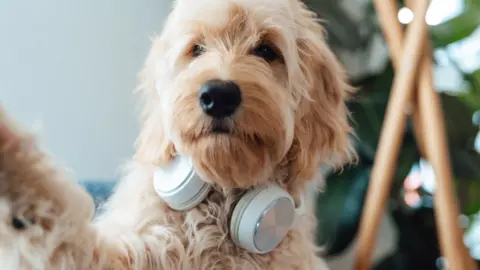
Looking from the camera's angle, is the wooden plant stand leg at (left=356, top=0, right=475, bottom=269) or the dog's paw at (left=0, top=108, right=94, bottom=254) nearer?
the dog's paw at (left=0, top=108, right=94, bottom=254)

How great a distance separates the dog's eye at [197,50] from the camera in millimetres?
782

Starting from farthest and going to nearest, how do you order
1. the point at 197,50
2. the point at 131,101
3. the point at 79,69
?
the point at 131,101 < the point at 79,69 < the point at 197,50

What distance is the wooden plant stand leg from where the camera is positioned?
924 mm

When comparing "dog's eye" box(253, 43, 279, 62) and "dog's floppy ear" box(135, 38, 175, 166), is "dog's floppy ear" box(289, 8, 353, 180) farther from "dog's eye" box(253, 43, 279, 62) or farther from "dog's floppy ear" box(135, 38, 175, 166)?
"dog's floppy ear" box(135, 38, 175, 166)

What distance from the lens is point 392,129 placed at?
102 centimetres

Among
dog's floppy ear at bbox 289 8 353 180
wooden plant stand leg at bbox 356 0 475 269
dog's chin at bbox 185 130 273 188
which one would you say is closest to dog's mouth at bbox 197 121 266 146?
dog's chin at bbox 185 130 273 188

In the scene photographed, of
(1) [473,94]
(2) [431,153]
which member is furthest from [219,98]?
(1) [473,94]

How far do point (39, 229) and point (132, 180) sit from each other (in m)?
0.27

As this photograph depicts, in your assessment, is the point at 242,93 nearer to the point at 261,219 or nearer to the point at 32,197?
the point at 261,219

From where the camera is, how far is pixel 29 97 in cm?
121

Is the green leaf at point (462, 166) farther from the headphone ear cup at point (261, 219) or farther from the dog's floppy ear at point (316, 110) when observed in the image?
the headphone ear cup at point (261, 219)

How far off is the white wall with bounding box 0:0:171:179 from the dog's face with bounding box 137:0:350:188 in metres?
0.48

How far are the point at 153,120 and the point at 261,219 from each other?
0.23 meters

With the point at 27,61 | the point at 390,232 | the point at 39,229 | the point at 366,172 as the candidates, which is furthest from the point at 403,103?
the point at 390,232
